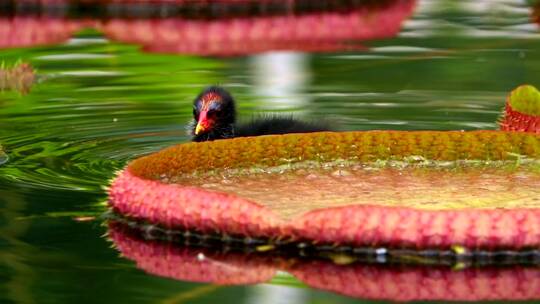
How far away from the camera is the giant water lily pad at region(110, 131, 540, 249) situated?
16.7 ft

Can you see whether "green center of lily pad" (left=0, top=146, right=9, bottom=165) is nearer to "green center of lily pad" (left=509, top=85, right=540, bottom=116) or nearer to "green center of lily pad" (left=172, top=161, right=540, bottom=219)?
"green center of lily pad" (left=172, top=161, right=540, bottom=219)

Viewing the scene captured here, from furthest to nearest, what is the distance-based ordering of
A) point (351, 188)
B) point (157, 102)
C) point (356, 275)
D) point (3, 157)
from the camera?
point (157, 102)
point (3, 157)
point (351, 188)
point (356, 275)

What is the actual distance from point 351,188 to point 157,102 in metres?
3.49

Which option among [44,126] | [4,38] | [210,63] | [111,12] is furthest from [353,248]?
[111,12]

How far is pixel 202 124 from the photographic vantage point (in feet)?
24.5

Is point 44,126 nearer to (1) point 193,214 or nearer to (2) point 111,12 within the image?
(1) point 193,214

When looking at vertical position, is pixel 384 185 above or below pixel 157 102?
above

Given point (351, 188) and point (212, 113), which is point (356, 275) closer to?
point (351, 188)

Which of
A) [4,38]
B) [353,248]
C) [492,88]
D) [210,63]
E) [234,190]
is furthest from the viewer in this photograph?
[4,38]

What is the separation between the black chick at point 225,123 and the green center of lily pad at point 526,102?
1030mm

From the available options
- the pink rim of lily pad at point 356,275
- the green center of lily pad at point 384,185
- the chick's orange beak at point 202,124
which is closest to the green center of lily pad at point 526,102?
the green center of lily pad at point 384,185

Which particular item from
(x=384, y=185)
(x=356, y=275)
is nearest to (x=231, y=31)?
(x=384, y=185)

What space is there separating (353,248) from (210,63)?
6.26 metres

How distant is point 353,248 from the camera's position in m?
5.18
